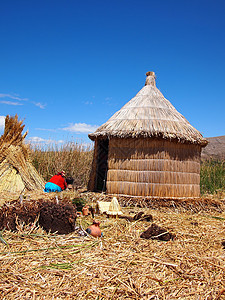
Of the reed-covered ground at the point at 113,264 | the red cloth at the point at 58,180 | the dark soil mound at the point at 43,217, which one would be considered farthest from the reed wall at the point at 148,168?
the dark soil mound at the point at 43,217

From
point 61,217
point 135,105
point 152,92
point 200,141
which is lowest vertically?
point 61,217

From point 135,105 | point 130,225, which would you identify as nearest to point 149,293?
point 130,225

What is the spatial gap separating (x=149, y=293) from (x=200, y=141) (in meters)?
5.56

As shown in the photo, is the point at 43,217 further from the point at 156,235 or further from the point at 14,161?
the point at 14,161

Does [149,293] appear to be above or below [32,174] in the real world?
below

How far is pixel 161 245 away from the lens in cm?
372

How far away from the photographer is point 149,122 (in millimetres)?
7191

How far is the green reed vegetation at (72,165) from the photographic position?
11095 mm

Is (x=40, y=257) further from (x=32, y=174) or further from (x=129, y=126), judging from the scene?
(x=32, y=174)

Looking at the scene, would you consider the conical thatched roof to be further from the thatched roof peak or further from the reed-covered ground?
the reed-covered ground

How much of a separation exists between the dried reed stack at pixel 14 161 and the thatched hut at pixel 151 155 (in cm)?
257

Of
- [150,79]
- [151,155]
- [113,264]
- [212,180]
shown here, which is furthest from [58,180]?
[212,180]

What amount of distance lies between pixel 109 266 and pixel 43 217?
1.44 metres

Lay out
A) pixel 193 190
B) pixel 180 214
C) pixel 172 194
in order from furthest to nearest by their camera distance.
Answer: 1. pixel 193 190
2. pixel 172 194
3. pixel 180 214
